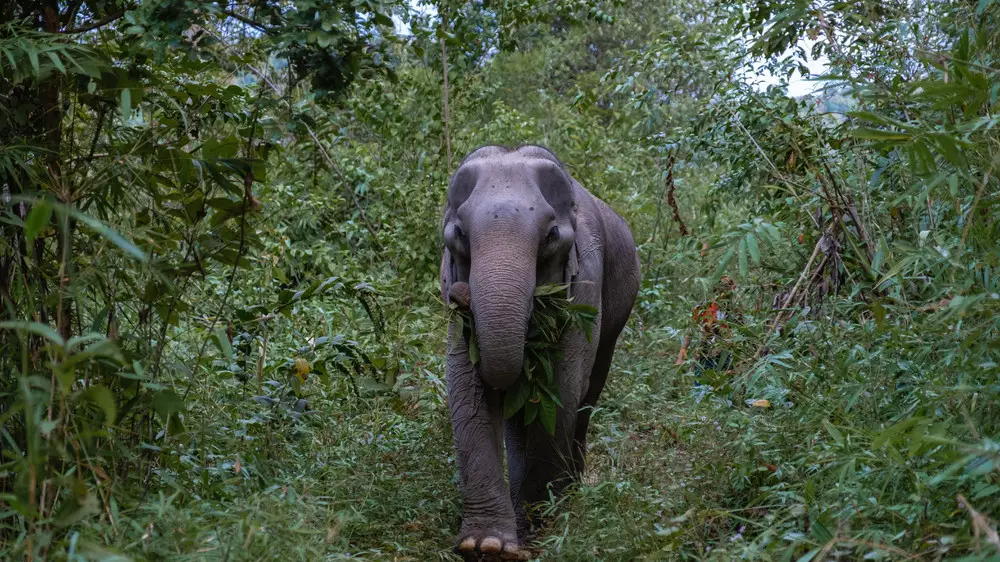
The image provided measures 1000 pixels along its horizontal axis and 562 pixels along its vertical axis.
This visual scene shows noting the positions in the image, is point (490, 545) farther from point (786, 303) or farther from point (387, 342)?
point (387, 342)

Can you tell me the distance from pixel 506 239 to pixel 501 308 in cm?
37

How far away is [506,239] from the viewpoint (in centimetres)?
516

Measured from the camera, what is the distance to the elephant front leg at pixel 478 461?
16.7ft

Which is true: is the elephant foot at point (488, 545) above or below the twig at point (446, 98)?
below

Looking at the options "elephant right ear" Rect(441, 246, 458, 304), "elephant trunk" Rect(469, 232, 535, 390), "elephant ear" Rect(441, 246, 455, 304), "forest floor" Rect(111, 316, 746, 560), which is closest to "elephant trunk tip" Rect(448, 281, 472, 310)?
"elephant trunk" Rect(469, 232, 535, 390)

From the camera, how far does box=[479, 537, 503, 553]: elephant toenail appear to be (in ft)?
16.4

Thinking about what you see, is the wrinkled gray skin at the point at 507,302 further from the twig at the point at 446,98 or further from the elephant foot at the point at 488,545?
the twig at the point at 446,98

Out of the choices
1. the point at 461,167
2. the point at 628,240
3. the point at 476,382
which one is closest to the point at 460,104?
the point at 628,240

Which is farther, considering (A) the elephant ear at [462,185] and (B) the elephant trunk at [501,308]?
(A) the elephant ear at [462,185]

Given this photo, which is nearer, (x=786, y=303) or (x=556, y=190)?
(x=556, y=190)

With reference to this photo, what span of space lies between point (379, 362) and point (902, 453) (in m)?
2.83

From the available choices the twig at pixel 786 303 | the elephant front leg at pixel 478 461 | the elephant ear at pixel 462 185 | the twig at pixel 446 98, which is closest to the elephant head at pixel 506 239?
the elephant ear at pixel 462 185

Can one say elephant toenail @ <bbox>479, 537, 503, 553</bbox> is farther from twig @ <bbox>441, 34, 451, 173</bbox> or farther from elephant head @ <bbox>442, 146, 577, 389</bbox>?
twig @ <bbox>441, 34, 451, 173</bbox>

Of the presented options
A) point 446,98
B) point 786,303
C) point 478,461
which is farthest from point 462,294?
point 446,98
